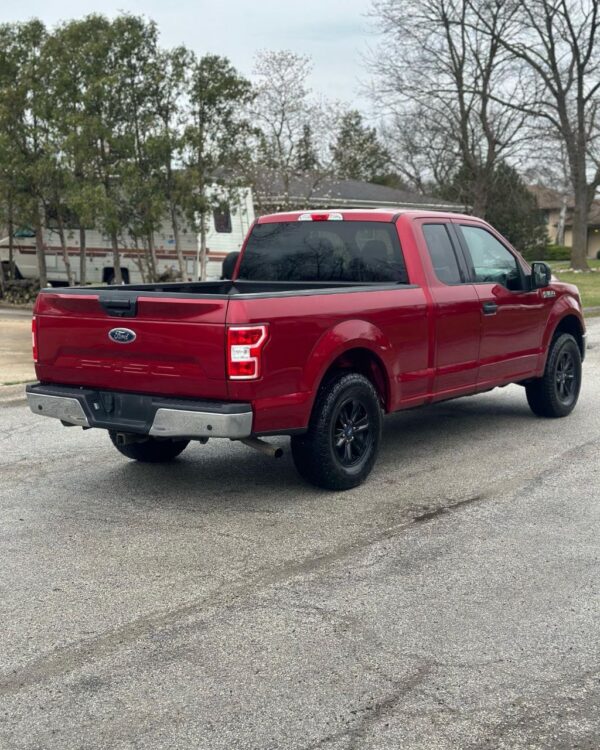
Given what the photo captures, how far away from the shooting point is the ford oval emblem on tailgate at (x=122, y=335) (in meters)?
6.09

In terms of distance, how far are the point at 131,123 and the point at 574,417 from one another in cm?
1499

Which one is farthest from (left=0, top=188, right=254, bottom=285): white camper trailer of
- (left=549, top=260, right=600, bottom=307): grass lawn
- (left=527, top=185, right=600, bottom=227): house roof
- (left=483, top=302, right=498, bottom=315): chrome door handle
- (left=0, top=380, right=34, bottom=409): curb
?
(left=527, top=185, right=600, bottom=227): house roof

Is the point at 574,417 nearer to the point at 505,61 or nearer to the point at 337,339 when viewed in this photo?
the point at 337,339

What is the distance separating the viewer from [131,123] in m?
21.6

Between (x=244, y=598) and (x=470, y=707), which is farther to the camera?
(x=244, y=598)

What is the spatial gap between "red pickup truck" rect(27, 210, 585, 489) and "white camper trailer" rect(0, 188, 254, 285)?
14252mm

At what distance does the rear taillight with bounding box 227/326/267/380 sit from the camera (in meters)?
5.74

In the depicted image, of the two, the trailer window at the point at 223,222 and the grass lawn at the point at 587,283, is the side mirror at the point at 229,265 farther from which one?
the grass lawn at the point at 587,283

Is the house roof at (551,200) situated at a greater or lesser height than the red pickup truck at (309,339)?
greater

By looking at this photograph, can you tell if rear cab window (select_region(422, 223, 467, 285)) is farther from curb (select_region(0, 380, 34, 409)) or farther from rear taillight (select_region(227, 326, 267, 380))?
curb (select_region(0, 380, 34, 409))

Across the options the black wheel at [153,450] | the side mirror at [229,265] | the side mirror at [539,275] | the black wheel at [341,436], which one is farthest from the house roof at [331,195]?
the black wheel at [341,436]

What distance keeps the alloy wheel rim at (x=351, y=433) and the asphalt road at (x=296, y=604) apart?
264mm

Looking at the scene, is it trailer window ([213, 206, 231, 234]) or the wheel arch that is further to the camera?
trailer window ([213, 206, 231, 234])

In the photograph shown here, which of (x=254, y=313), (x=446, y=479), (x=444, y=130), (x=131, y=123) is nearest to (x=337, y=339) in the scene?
(x=254, y=313)
